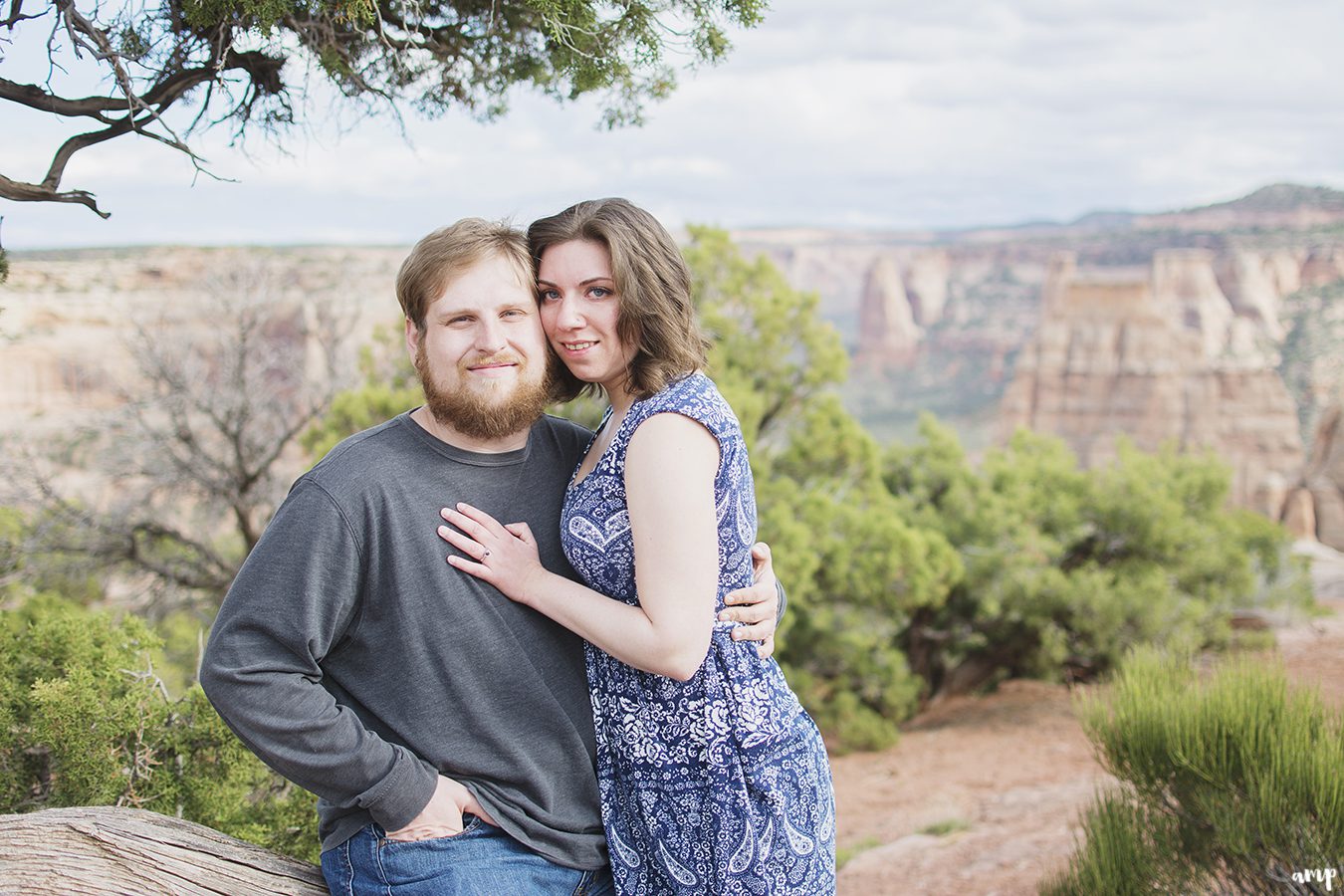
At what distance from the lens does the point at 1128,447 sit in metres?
14.4

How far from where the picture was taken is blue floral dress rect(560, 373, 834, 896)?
90.8 inches

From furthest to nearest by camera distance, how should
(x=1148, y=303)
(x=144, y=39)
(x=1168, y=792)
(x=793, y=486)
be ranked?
1. (x=1148, y=303)
2. (x=793, y=486)
3. (x=1168, y=792)
4. (x=144, y=39)

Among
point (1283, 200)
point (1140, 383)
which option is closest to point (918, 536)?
point (1140, 383)

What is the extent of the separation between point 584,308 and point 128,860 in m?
1.56

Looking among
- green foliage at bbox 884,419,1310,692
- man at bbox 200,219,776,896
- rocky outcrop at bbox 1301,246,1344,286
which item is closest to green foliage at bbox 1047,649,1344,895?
man at bbox 200,219,776,896

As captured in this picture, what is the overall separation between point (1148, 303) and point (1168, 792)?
53338mm

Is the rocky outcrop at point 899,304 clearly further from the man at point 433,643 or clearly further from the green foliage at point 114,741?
the man at point 433,643

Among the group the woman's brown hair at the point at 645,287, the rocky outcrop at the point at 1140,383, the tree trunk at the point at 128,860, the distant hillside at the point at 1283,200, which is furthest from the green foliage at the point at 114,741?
the distant hillside at the point at 1283,200

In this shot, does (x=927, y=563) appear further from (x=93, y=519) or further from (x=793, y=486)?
(x=93, y=519)

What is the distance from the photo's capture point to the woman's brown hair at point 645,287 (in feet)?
7.72

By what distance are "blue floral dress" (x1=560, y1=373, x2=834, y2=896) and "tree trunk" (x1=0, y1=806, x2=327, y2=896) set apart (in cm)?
77

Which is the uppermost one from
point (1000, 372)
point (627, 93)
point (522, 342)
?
point (627, 93)

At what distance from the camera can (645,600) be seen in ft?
7.13

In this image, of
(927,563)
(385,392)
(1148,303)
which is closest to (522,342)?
(385,392)
